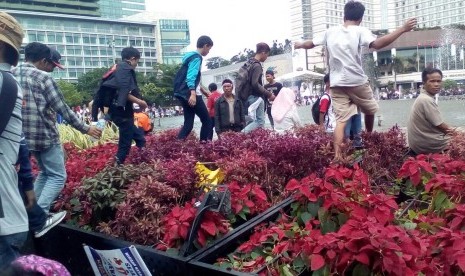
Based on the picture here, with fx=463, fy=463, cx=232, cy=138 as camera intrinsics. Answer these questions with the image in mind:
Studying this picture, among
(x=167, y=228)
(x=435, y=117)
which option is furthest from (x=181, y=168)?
(x=435, y=117)

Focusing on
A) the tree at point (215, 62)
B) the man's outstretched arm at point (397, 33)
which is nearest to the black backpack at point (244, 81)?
the man's outstretched arm at point (397, 33)

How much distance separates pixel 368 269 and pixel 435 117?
9.91 ft

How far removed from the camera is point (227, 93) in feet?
27.4

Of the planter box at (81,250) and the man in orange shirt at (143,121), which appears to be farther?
the man in orange shirt at (143,121)

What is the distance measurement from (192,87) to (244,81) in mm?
1529

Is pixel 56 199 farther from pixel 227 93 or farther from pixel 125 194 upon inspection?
pixel 227 93

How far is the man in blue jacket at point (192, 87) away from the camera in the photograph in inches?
236

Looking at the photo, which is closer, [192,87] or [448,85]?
[192,87]

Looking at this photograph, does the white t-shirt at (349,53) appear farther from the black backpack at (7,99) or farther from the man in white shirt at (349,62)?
the black backpack at (7,99)

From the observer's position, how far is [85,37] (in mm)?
100312

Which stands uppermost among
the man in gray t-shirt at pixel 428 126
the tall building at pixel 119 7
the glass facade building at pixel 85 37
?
the tall building at pixel 119 7

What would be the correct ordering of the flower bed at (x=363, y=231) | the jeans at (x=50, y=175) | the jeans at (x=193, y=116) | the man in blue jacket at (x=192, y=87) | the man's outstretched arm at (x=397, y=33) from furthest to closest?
the jeans at (x=193, y=116), the man in blue jacket at (x=192, y=87), the man's outstretched arm at (x=397, y=33), the jeans at (x=50, y=175), the flower bed at (x=363, y=231)

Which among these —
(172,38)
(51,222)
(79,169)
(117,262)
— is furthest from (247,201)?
(172,38)

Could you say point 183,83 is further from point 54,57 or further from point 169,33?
point 169,33
